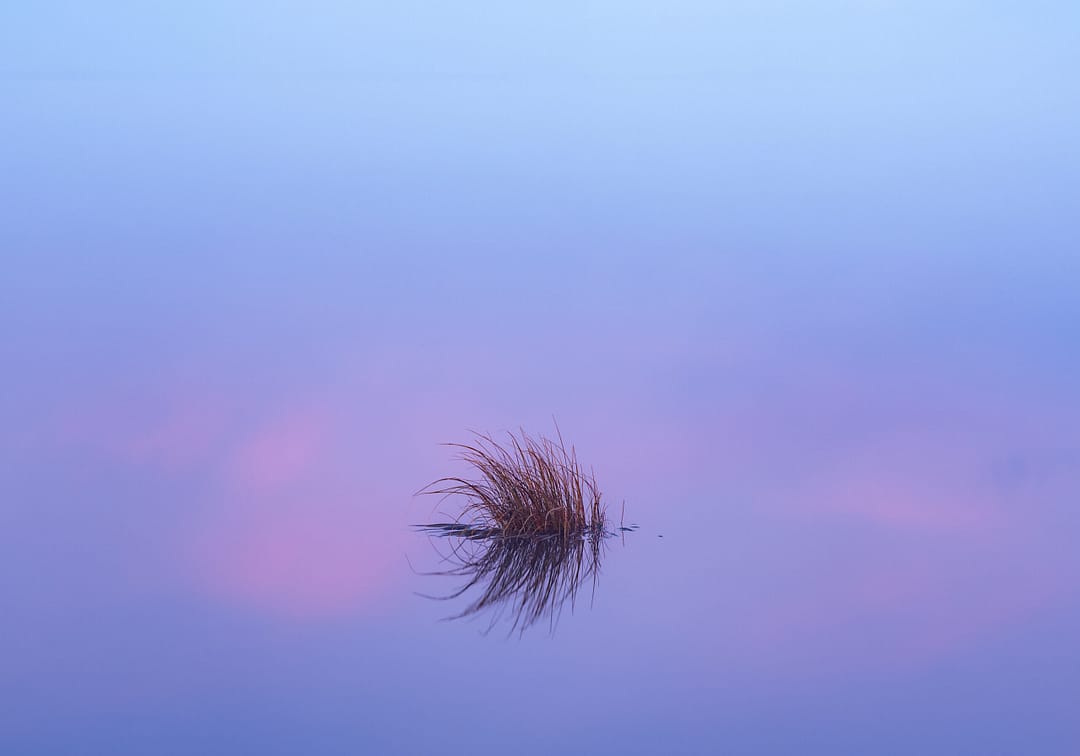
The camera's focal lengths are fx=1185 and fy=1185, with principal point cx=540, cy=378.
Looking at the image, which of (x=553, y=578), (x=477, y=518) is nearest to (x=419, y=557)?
(x=477, y=518)

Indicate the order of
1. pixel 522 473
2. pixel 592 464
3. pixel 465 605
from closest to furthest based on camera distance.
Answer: pixel 465 605 → pixel 522 473 → pixel 592 464

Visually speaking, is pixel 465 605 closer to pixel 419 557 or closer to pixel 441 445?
pixel 419 557

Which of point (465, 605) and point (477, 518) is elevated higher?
point (477, 518)
